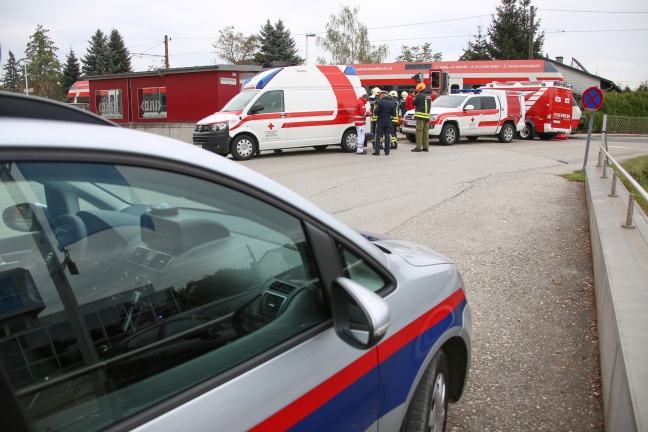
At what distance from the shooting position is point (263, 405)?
1503mm

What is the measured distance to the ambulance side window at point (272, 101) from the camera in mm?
15547

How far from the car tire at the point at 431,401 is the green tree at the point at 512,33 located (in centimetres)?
5630

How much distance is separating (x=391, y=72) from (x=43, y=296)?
29.8 meters

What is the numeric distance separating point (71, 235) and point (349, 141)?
53.0 feet

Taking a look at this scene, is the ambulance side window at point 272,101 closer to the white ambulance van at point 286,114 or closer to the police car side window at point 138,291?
the white ambulance van at point 286,114

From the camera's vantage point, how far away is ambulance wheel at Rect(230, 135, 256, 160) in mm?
15367

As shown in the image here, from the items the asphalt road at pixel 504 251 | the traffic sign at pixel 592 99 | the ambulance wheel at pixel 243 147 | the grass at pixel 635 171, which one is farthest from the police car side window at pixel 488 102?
the ambulance wheel at pixel 243 147

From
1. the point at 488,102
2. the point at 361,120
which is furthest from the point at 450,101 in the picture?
the point at 361,120

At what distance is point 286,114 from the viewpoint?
15938mm

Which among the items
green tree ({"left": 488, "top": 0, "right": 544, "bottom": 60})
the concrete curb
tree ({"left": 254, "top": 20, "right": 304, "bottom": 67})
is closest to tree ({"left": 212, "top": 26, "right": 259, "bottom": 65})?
tree ({"left": 254, "top": 20, "right": 304, "bottom": 67})

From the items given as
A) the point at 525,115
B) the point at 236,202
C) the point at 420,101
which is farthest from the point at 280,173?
→ the point at 525,115

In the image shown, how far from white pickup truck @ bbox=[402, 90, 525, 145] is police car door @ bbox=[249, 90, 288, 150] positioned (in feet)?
18.9

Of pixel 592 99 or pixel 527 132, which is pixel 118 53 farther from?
pixel 592 99

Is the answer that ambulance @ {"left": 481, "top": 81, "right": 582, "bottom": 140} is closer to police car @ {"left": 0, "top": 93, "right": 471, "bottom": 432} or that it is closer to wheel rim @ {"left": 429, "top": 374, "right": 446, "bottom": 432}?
wheel rim @ {"left": 429, "top": 374, "right": 446, "bottom": 432}
